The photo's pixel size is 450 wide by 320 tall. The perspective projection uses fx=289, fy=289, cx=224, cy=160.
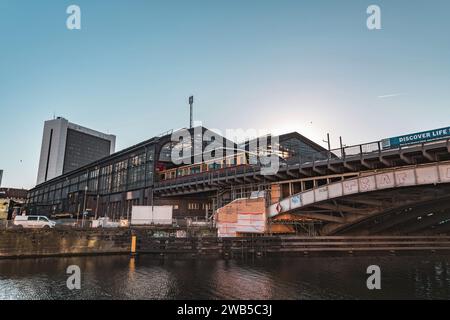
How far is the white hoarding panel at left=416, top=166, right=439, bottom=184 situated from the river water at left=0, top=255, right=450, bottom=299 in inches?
310

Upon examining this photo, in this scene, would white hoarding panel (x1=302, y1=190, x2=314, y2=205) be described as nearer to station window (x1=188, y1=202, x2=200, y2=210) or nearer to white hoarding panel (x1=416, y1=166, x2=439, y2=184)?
white hoarding panel (x1=416, y1=166, x2=439, y2=184)

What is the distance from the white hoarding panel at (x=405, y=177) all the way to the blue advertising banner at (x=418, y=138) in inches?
106

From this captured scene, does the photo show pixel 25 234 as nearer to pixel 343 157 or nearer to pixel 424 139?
pixel 343 157

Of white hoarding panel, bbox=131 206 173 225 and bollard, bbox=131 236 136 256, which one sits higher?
white hoarding panel, bbox=131 206 173 225

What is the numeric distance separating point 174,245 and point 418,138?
28869 mm

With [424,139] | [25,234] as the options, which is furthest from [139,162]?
[424,139]

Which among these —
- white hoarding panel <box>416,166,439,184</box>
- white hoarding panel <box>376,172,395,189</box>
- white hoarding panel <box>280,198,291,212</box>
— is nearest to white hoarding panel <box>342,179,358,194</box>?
white hoarding panel <box>376,172,395,189</box>

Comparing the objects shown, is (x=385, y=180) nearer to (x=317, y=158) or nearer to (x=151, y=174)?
(x=317, y=158)

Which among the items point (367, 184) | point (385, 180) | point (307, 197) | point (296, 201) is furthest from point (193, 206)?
point (385, 180)

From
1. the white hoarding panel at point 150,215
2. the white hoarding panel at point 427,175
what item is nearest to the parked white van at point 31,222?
the white hoarding panel at point 150,215

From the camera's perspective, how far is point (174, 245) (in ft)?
117

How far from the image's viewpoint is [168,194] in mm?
60875

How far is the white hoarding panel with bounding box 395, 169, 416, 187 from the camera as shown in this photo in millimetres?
26797
